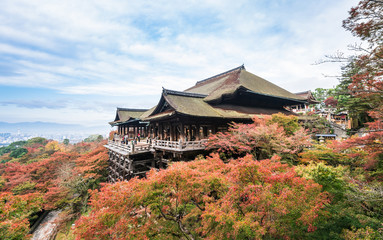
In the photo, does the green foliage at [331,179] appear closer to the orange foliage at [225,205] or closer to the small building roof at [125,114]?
the orange foliage at [225,205]

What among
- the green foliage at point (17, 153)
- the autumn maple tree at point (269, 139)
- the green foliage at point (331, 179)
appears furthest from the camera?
the green foliage at point (17, 153)

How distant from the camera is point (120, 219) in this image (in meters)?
6.42

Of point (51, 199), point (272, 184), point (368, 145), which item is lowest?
point (51, 199)

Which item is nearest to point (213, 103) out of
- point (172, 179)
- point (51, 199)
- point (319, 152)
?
point (319, 152)

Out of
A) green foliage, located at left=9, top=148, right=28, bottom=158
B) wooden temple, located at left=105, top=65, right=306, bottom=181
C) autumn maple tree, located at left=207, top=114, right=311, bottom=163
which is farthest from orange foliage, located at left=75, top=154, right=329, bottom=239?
green foliage, located at left=9, top=148, right=28, bottom=158

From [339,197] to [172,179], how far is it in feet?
27.3

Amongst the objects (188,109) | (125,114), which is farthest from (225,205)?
(125,114)

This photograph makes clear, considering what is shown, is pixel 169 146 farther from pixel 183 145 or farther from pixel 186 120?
pixel 186 120

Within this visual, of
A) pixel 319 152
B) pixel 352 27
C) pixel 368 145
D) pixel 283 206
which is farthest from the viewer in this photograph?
pixel 319 152

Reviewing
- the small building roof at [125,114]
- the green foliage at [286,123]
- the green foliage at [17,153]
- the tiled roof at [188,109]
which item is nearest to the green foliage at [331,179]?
the green foliage at [286,123]

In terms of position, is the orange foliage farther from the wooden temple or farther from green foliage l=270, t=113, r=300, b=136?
green foliage l=270, t=113, r=300, b=136

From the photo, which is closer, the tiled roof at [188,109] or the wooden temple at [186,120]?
the tiled roof at [188,109]

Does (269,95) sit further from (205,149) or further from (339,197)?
(339,197)

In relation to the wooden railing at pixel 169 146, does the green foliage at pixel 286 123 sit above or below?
above
